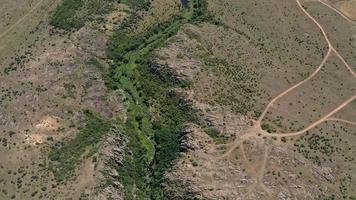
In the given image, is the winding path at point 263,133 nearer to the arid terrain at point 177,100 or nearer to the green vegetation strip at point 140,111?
the arid terrain at point 177,100

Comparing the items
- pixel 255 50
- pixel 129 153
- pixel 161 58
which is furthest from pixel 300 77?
pixel 129 153

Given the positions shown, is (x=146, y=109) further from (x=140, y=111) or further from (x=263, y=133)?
(x=263, y=133)

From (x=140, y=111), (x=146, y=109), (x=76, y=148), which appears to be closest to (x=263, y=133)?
(x=146, y=109)

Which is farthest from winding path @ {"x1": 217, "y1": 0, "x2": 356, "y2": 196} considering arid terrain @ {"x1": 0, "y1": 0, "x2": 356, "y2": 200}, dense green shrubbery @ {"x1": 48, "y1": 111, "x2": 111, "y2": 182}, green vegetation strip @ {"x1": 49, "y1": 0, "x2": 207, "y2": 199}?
dense green shrubbery @ {"x1": 48, "y1": 111, "x2": 111, "y2": 182}

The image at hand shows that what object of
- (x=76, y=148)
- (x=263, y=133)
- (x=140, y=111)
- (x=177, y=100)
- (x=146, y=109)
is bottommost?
(x=76, y=148)

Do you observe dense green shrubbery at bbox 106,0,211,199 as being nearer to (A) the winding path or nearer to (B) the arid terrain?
(B) the arid terrain

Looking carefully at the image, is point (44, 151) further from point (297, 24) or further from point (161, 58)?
point (297, 24)
